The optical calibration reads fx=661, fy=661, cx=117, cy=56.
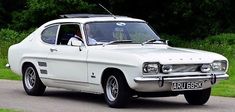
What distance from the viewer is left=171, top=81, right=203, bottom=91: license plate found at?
1098cm

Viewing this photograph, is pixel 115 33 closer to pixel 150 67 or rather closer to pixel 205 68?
pixel 150 67

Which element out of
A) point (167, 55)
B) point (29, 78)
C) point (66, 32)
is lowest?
point (29, 78)

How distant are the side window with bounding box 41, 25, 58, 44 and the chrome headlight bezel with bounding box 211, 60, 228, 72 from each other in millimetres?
3505

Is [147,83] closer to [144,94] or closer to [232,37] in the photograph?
[144,94]

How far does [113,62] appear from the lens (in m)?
11.2

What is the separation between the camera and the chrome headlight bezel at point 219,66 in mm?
11381

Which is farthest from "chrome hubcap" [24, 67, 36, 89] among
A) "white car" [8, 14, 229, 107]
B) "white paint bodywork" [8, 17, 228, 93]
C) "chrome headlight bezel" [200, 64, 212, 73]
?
"chrome headlight bezel" [200, 64, 212, 73]

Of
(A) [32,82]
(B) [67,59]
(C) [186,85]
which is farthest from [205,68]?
(A) [32,82]

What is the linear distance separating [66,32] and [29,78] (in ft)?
4.91

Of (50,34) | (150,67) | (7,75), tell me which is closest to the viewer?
(150,67)

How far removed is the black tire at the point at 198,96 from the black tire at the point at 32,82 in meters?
3.21

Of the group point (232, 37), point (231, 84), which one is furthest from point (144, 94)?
point (232, 37)

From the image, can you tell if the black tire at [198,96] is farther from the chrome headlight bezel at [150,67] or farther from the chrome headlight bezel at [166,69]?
the chrome headlight bezel at [150,67]

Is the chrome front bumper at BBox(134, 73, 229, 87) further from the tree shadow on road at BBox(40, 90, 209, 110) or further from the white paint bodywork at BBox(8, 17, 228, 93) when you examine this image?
the tree shadow on road at BBox(40, 90, 209, 110)
